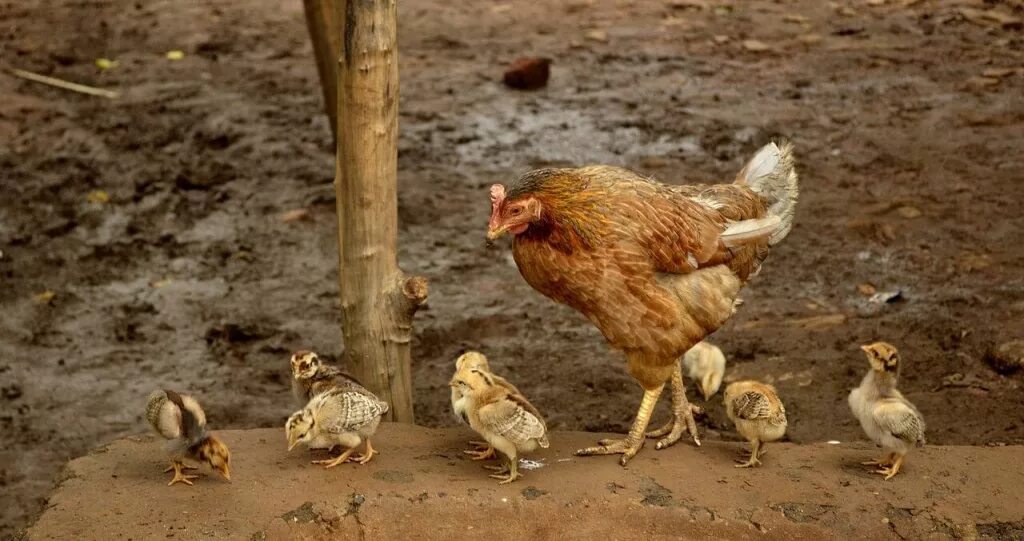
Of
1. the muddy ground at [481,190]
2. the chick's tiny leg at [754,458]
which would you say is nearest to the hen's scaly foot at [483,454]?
the chick's tiny leg at [754,458]

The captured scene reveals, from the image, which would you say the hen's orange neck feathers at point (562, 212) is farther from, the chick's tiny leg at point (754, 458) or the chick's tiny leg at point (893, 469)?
the chick's tiny leg at point (893, 469)

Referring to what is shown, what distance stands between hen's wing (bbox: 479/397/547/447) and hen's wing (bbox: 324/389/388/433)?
45 centimetres

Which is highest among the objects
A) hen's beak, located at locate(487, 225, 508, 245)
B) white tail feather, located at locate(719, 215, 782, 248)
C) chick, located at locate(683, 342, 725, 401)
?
hen's beak, located at locate(487, 225, 508, 245)

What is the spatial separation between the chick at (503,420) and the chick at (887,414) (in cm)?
137

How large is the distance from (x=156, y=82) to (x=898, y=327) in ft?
25.5

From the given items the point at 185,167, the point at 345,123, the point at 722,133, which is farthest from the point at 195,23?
the point at 345,123

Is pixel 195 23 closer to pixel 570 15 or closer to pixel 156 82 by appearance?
pixel 156 82

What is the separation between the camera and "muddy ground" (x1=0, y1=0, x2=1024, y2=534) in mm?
6734

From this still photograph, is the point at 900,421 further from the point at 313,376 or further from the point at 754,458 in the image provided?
the point at 313,376

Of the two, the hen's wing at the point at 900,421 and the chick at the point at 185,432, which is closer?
the chick at the point at 185,432

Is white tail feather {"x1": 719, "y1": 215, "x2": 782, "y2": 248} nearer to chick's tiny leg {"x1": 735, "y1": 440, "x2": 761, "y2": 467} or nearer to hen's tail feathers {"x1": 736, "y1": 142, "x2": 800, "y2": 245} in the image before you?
hen's tail feathers {"x1": 736, "y1": 142, "x2": 800, "y2": 245}

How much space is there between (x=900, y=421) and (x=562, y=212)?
158cm

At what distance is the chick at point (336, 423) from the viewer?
462 cm

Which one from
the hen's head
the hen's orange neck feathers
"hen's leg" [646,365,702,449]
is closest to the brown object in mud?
"hen's leg" [646,365,702,449]
